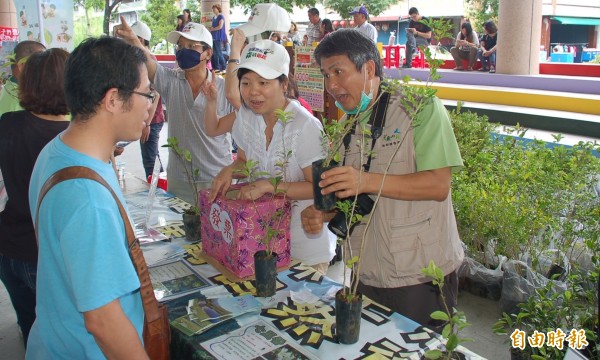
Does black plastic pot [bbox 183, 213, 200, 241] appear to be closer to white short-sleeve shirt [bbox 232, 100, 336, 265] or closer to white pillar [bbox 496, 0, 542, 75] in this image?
white short-sleeve shirt [bbox 232, 100, 336, 265]

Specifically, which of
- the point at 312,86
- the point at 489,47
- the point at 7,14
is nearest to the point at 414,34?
the point at 489,47

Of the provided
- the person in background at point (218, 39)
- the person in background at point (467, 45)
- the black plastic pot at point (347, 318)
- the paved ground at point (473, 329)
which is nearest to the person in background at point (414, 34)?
the person in background at point (467, 45)

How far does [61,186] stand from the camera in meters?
1.03

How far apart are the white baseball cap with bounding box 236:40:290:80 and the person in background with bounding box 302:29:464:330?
287mm

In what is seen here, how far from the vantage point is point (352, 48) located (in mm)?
1564

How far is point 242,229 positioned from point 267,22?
1.47 m

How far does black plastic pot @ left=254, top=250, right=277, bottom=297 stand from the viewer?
1.58 m

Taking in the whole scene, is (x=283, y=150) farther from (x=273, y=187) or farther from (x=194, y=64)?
(x=194, y=64)

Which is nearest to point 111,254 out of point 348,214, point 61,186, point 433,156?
point 61,186

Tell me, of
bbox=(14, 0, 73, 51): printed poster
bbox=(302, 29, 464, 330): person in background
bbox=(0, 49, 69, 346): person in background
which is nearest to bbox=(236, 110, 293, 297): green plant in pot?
bbox=(302, 29, 464, 330): person in background

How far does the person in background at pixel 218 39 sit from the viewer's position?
32.9 feet

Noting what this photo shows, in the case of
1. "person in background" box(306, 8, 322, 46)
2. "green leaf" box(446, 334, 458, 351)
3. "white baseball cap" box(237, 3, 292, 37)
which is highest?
"person in background" box(306, 8, 322, 46)

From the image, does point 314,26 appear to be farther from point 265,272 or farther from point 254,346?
point 254,346

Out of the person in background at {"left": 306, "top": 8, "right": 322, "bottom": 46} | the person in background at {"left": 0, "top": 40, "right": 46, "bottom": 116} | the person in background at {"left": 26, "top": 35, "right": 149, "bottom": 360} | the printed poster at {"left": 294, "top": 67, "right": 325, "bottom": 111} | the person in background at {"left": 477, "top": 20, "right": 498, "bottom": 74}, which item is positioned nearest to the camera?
the person in background at {"left": 26, "top": 35, "right": 149, "bottom": 360}
